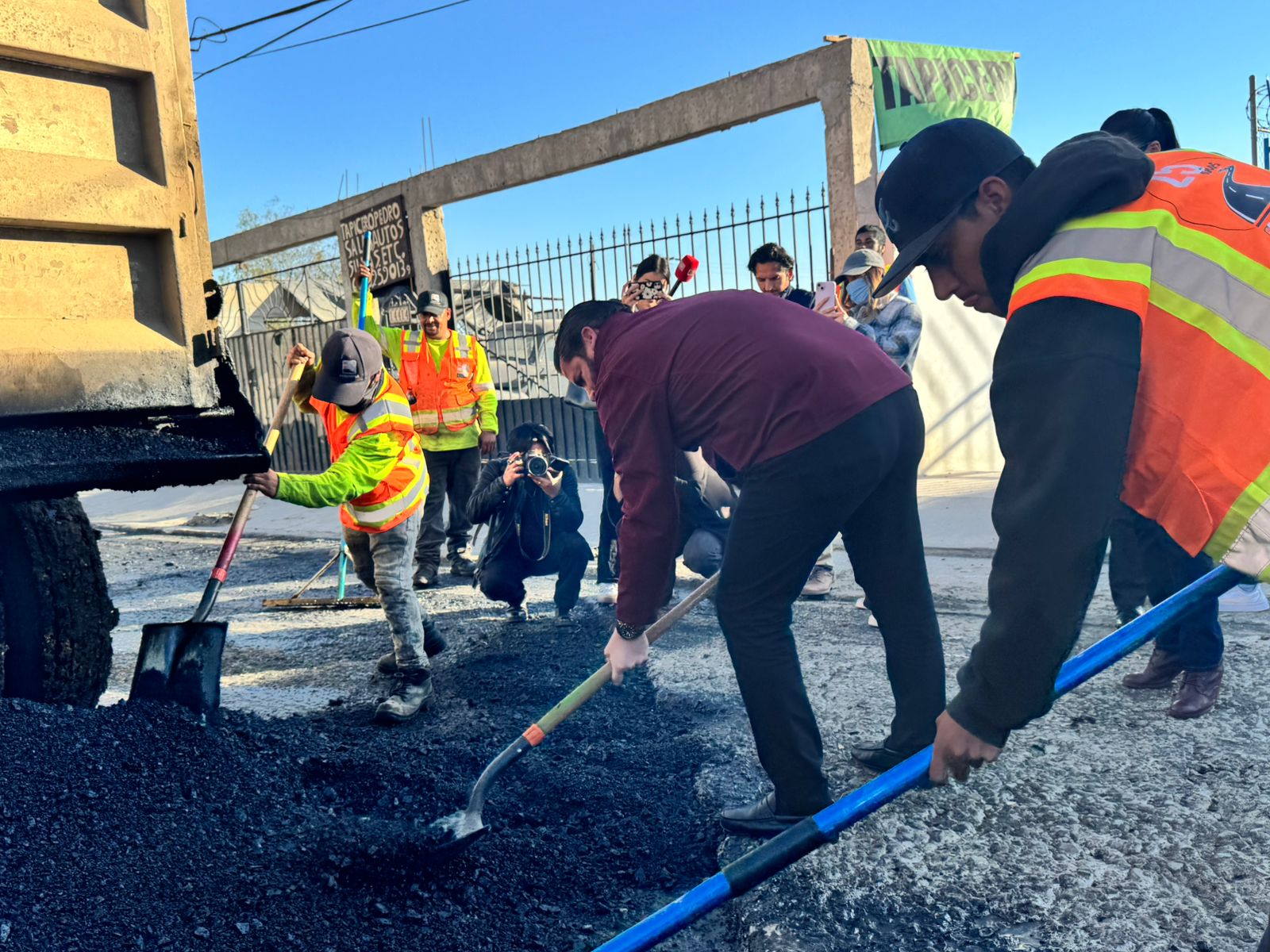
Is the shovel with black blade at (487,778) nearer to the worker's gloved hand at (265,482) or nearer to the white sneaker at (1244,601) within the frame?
the worker's gloved hand at (265,482)

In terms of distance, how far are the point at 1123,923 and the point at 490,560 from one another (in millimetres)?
3419

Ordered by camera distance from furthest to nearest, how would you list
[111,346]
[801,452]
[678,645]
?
1. [678,645]
2. [111,346]
3. [801,452]

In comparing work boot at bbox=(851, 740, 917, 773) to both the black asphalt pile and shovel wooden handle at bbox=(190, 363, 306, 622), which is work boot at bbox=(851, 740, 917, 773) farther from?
shovel wooden handle at bbox=(190, 363, 306, 622)

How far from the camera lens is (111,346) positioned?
9.20 ft

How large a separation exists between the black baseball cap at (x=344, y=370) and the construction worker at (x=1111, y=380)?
2.79 metres

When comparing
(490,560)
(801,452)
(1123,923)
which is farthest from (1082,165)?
(490,560)

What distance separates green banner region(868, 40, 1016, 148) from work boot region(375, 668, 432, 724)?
18.0 feet

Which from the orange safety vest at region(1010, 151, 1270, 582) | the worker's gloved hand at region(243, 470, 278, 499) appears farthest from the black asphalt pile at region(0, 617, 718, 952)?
the orange safety vest at region(1010, 151, 1270, 582)

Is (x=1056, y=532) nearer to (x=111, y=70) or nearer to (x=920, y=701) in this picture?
(x=920, y=701)

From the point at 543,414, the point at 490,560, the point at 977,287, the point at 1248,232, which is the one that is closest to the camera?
the point at 1248,232

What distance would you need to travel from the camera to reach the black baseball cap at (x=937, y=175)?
1.58 meters

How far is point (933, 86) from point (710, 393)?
6.16 m

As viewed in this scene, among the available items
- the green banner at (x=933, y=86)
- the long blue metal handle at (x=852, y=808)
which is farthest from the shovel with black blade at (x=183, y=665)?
the green banner at (x=933, y=86)

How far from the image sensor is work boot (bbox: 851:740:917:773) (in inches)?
→ 115
